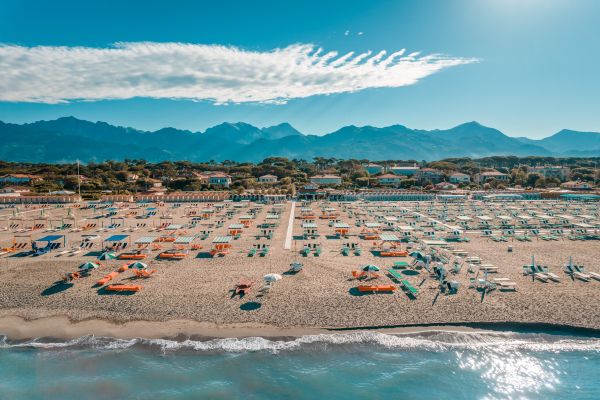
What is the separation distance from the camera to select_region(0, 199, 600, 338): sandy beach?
12.4m

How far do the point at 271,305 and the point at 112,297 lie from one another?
6.78 meters

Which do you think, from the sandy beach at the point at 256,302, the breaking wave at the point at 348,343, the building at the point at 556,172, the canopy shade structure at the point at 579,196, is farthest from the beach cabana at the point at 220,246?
the building at the point at 556,172

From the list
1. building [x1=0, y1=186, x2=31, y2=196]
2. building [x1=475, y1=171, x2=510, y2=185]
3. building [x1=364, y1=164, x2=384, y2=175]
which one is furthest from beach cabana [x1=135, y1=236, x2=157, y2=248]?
building [x1=364, y1=164, x2=384, y2=175]

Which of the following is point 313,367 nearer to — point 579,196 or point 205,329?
point 205,329

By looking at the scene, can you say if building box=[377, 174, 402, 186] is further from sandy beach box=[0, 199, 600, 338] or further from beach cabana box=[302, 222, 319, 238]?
sandy beach box=[0, 199, 600, 338]

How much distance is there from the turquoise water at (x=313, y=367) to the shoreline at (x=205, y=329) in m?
0.28

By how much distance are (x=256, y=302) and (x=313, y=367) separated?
408cm

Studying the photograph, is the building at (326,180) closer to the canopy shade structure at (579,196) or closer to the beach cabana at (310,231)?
the canopy shade structure at (579,196)

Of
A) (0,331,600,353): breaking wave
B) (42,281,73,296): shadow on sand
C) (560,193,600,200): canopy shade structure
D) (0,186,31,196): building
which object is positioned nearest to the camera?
(0,331,600,353): breaking wave

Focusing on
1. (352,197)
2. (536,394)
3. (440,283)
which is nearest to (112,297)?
(440,283)

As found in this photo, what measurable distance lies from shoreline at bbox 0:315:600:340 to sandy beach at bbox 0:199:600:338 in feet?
0.14

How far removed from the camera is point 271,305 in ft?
44.9

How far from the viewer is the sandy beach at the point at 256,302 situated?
12430 millimetres

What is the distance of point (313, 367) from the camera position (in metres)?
10.7
